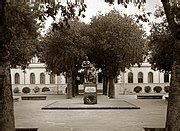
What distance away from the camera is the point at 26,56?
108 feet

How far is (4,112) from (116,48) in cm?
3109

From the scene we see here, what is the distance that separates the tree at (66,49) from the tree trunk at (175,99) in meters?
30.8

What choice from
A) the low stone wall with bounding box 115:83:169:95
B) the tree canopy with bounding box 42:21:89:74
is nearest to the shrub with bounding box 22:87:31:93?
the low stone wall with bounding box 115:83:169:95

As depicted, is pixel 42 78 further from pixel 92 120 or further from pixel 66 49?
pixel 92 120

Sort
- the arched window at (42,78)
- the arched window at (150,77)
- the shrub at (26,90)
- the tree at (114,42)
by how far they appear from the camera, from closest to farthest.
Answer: the tree at (114,42) → the shrub at (26,90) → the arched window at (150,77) → the arched window at (42,78)

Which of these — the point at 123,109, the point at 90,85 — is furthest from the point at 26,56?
the point at 123,109

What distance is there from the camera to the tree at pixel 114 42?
42.0 metres

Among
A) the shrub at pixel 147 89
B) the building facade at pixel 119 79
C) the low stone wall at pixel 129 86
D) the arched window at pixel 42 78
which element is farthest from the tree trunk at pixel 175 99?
the arched window at pixel 42 78

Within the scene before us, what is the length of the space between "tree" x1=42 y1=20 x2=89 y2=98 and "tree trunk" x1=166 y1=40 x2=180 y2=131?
101 ft

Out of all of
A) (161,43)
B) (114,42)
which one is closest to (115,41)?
(114,42)

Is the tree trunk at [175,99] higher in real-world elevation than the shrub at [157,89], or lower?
higher

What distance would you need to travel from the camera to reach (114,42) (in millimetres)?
42125

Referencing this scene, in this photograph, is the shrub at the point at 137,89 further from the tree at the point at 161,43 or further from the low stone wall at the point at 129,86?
the tree at the point at 161,43

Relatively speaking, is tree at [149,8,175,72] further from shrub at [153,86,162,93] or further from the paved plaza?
shrub at [153,86,162,93]
